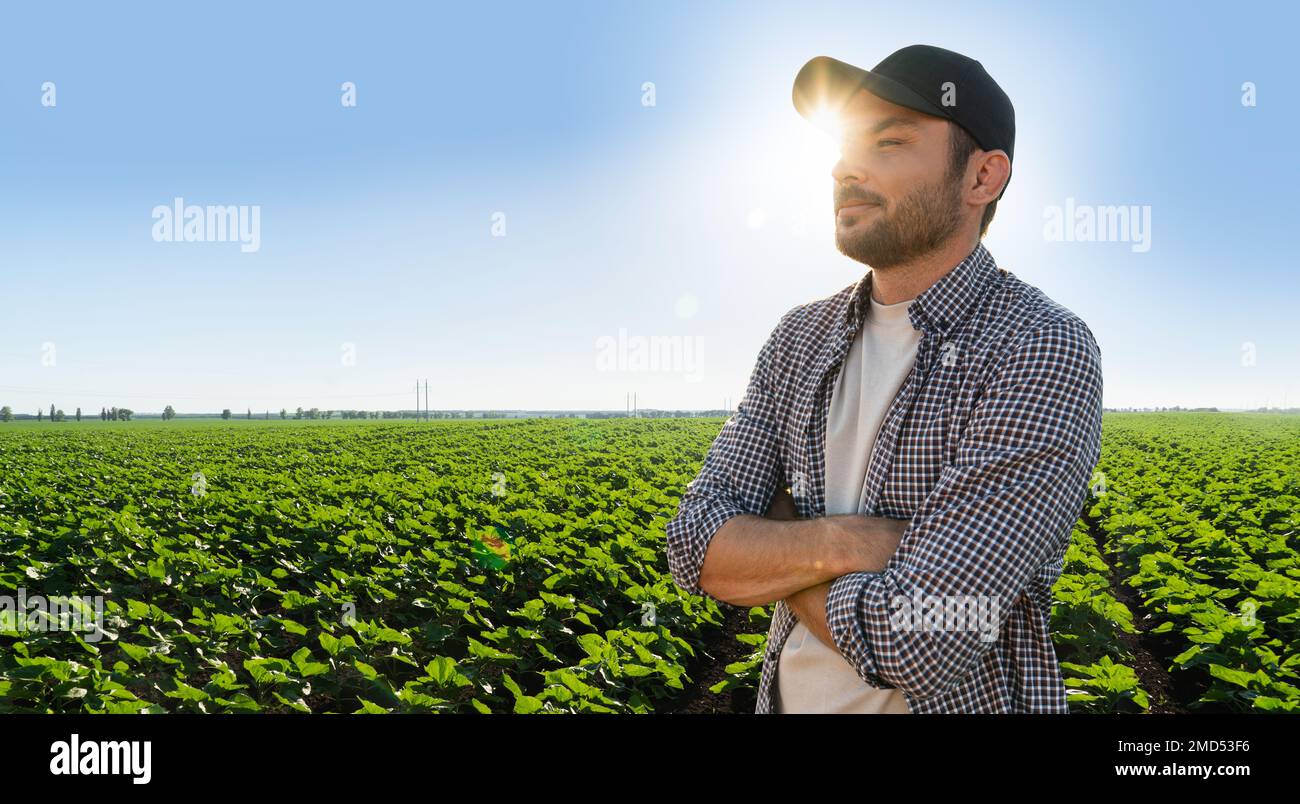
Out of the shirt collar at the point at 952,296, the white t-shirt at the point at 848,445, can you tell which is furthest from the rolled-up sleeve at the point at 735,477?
the shirt collar at the point at 952,296

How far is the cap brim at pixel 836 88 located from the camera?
5.04 ft

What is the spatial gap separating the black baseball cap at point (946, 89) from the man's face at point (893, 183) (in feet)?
0.10

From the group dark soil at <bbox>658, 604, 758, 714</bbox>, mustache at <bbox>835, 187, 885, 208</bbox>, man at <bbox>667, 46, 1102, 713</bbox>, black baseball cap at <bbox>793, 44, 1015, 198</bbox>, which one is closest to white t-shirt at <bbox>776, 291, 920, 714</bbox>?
man at <bbox>667, 46, 1102, 713</bbox>

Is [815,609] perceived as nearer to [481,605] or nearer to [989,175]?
[989,175]

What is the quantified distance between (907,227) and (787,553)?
73 cm

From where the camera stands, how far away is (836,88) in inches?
67.2

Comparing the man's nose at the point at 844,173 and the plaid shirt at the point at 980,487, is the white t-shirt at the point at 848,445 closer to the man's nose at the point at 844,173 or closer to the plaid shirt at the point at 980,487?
the plaid shirt at the point at 980,487

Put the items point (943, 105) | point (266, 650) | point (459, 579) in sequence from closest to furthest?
point (943, 105) → point (266, 650) → point (459, 579)

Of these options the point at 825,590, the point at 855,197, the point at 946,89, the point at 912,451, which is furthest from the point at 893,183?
the point at 825,590

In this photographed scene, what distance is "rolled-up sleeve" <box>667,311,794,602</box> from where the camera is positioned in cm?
175
